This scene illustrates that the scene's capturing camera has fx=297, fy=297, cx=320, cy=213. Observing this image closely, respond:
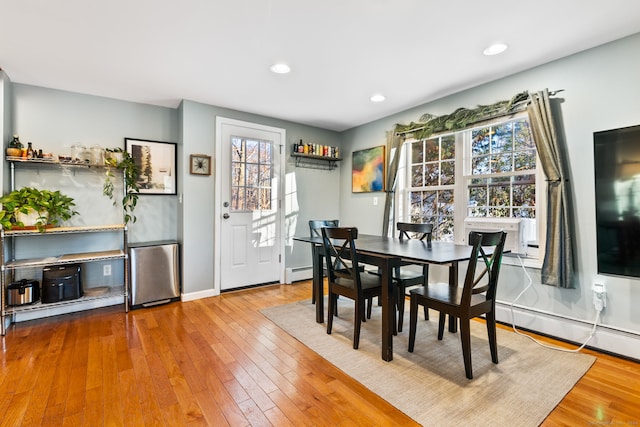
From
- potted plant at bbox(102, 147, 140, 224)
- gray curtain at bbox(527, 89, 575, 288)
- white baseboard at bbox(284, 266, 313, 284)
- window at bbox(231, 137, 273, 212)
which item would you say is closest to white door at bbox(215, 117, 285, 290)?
window at bbox(231, 137, 273, 212)

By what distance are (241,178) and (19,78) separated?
2.29m

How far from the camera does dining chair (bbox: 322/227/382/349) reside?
225cm

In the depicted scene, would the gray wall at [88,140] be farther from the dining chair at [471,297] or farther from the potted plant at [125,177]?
the dining chair at [471,297]

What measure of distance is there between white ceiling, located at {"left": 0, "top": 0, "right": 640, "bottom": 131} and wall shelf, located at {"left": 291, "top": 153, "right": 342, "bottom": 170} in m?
1.21

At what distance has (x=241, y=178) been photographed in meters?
3.94

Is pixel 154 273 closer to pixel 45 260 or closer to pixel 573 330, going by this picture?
pixel 45 260

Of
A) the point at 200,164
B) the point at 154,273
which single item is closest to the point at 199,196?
the point at 200,164

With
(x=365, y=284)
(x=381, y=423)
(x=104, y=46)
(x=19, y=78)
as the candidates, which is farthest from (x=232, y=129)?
(x=381, y=423)

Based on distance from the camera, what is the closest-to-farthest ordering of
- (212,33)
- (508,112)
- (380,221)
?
(212,33)
(508,112)
(380,221)

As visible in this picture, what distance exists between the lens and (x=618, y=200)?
2186 mm

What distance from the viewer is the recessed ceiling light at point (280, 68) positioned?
8.62 ft

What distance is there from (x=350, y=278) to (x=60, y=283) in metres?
2.73

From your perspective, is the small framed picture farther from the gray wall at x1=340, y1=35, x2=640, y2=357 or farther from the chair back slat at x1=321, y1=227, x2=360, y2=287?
the gray wall at x1=340, y1=35, x2=640, y2=357

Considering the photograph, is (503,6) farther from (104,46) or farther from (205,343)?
(205,343)
